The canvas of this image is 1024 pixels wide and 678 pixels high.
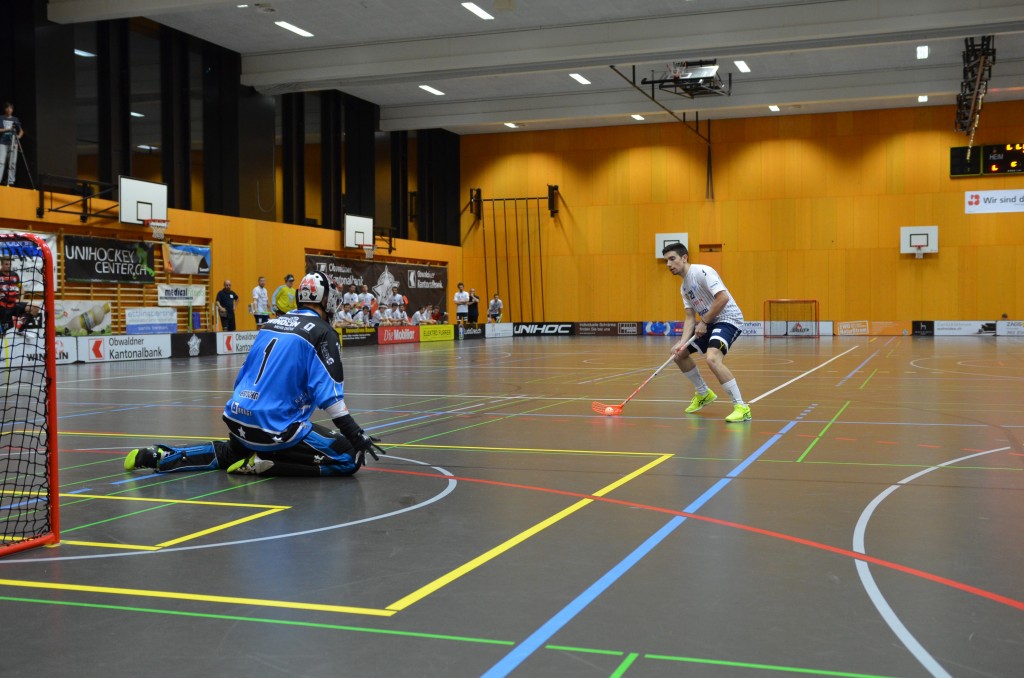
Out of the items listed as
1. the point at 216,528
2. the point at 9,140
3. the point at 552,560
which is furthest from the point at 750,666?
the point at 9,140

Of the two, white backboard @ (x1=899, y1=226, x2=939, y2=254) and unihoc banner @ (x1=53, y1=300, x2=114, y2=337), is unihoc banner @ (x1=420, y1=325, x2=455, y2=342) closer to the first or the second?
unihoc banner @ (x1=53, y1=300, x2=114, y2=337)

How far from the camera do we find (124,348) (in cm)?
2294

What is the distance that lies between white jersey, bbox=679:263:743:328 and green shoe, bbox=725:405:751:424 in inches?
45.6

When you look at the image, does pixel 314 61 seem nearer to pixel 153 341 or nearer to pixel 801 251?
pixel 153 341

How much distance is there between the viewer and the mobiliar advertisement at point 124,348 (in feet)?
72.0

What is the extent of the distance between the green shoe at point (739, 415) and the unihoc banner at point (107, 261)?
1868cm

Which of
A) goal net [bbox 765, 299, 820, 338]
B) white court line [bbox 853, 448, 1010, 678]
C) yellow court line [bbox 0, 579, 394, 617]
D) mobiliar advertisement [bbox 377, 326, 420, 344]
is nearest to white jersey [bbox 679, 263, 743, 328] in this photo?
white court line [bbox 853, 448, 1010, 678]

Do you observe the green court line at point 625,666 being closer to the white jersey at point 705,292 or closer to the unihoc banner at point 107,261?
the white jersey at point 705,292

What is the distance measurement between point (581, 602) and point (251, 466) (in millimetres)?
3594

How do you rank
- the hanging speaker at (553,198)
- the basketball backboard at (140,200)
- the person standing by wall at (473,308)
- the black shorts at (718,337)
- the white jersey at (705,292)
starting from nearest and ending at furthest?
1. the black shorts at (718,337)
2. the white jersey at (705,292)
3. the basketball backboard at (140,200)
4. the person standing by wall at (473,308)
5. the hanging speaker at (553,198)

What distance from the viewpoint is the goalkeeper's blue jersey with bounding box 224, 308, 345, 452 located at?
6.41 meters

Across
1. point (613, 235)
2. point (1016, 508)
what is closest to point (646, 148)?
point (613, 235)

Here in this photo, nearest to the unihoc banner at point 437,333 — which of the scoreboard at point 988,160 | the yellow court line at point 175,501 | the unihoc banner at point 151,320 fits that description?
the unihoc banner at point 151,320

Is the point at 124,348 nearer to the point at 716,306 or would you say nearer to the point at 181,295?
the point at 181,295
